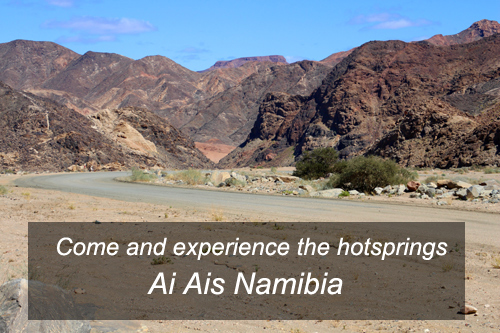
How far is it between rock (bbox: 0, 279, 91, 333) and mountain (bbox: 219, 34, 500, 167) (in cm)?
4435

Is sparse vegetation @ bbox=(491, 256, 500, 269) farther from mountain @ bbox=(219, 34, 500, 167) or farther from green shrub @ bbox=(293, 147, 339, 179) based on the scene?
mountain @ bbox=(219, 34, 500, 167)

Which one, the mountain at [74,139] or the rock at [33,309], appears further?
the mountain at [74,139]

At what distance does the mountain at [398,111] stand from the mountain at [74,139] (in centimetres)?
3042

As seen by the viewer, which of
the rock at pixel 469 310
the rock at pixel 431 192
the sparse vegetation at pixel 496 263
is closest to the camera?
the rock at pixel 469 310

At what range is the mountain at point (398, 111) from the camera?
1927 inches

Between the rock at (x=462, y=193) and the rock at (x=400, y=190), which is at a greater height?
the rock at (x=462, y=193)

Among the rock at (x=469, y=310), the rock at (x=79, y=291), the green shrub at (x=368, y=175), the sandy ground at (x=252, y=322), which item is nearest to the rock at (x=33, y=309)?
the sandy ground at (x=252, y=322)

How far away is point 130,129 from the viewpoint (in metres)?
70.7

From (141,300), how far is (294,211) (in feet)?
33.1

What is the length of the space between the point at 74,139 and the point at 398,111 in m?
58.2

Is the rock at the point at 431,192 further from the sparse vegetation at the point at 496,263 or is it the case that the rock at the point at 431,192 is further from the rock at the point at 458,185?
the sparse vegetation at the point at 496,263

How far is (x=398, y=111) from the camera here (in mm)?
82562

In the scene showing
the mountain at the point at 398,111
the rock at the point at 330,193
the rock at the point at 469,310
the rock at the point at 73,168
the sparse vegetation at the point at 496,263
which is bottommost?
the rock at the point at 73,168

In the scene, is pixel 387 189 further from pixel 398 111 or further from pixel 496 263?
pixel 398 111
